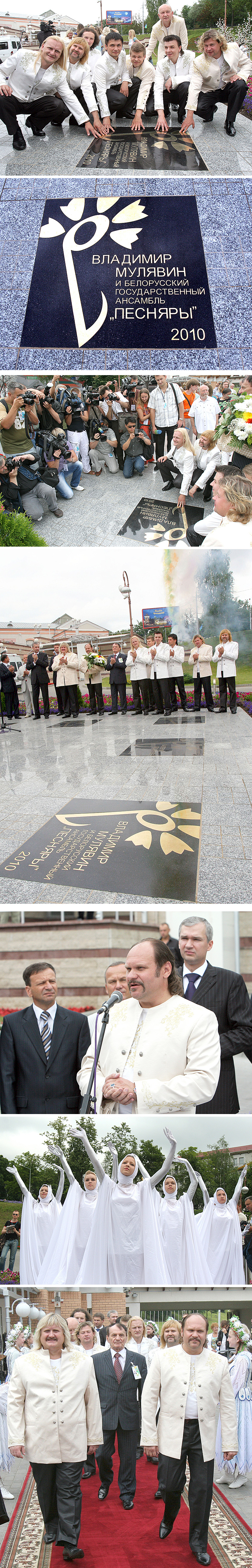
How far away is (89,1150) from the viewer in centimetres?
721

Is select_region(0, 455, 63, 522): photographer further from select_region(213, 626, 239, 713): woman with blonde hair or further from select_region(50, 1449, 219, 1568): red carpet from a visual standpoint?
select_region(50, 1449, 219, 1568): red carpet

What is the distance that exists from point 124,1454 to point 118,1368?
50 cm

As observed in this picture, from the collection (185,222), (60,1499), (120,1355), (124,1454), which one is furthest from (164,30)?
(60,1499)

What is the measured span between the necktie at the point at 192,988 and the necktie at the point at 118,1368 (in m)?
2.29

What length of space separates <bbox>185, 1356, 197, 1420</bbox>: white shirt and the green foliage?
6.94m

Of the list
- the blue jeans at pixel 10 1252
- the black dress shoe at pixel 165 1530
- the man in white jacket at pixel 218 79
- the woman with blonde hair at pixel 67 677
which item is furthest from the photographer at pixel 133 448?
the black dress shoe at pixel 165 1530

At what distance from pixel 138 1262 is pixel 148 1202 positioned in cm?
39

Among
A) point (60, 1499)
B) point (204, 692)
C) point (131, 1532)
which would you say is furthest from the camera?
point (204, 692)

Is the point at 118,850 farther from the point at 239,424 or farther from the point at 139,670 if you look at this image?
the point at 239,424

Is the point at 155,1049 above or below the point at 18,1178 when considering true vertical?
above

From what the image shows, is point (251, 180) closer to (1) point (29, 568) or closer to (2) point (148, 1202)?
(1) point (29, 568)

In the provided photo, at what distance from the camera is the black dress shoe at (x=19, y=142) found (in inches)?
515

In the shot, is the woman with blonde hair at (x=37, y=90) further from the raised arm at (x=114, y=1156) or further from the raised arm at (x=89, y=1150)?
the raised arm at (x=114, y=1156)

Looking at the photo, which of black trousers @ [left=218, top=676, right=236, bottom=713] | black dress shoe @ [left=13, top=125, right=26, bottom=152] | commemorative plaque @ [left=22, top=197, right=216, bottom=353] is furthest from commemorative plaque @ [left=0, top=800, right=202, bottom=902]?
black dress shoe @ [left=13, top=125, right=26, bottom=152]
